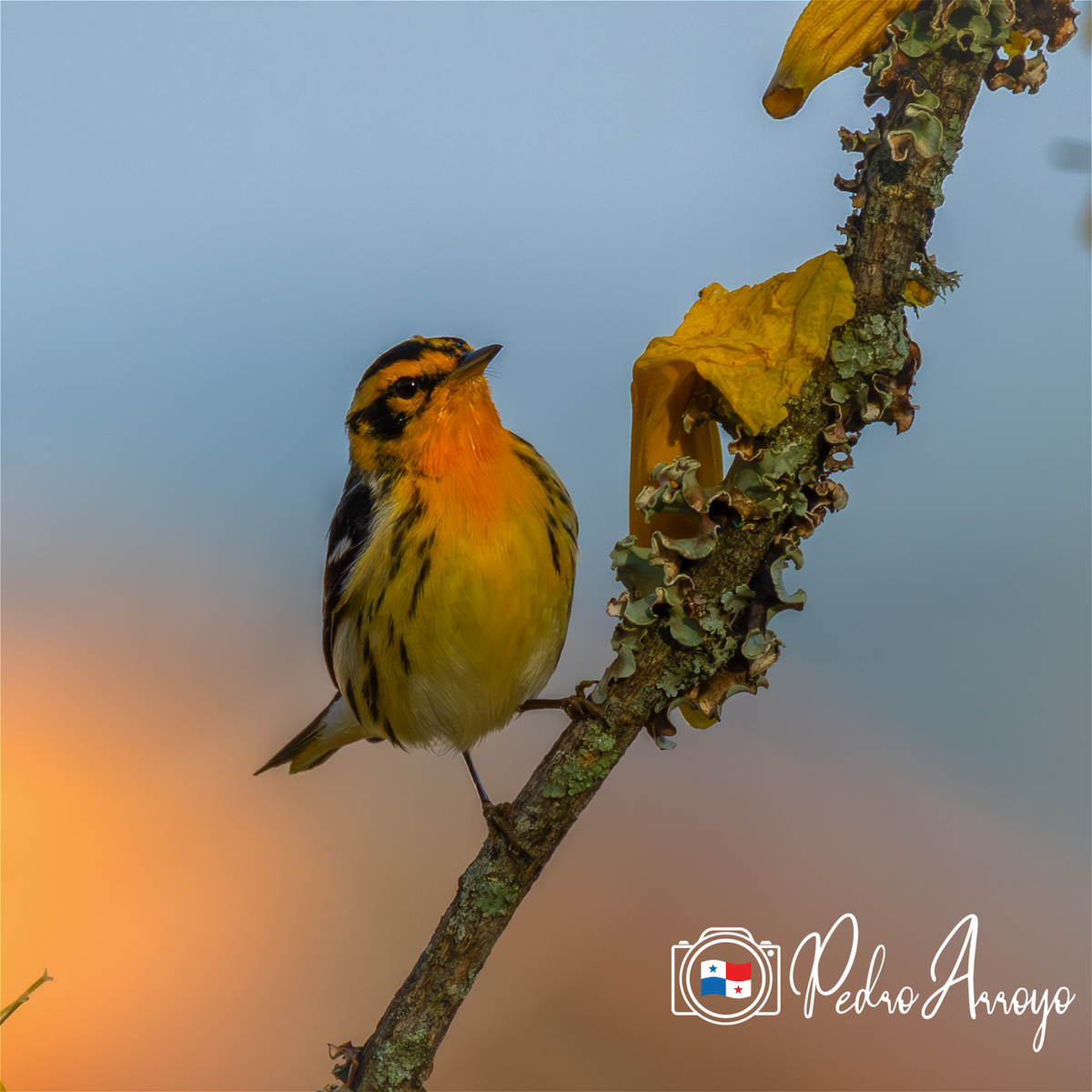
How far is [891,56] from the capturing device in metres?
0.76

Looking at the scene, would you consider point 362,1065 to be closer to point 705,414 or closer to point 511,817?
point 511,817

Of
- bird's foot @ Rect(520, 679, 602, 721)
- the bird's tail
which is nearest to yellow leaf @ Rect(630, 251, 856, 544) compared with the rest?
bird's foot @ Rect(520, 679, 602, 721)

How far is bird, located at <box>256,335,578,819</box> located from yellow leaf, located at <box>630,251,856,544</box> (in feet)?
1.37

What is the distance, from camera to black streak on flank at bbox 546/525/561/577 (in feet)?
4.10

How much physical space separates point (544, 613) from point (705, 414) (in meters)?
0.48

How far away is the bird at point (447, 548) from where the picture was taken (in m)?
1.20

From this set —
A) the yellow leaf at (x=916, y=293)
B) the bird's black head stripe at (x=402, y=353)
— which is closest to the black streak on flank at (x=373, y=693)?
the bird's black head stripe at (x=402, y=353)

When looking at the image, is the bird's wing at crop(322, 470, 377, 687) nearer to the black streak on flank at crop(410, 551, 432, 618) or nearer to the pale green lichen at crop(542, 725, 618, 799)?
the black streak on flank at crop(410, 551, 432, 618)

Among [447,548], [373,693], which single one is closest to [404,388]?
[447,548]

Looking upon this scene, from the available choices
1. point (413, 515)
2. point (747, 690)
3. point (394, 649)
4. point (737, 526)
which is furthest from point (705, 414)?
point (394, 649)

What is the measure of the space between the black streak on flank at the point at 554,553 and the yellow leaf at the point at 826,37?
62 cm

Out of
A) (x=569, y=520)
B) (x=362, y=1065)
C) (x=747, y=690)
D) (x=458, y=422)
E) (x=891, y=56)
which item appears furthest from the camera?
(x=569, y=520)

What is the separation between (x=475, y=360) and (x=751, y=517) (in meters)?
0.46

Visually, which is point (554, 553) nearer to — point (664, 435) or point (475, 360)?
point (475, 360)
